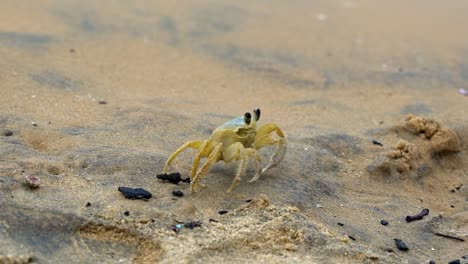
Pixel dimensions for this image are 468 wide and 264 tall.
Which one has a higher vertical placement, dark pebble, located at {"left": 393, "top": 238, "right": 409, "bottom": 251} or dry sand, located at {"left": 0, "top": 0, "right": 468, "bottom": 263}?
dry sand, located at {"left": 0, "top": 0, "right": 468, "bottom": 263}

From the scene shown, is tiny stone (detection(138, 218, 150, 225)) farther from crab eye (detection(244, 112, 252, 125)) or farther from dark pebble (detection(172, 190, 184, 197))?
crab eye (detection(244, 112, 252, 125))

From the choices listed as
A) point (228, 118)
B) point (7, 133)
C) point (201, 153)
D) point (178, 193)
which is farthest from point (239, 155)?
point (7, 133)

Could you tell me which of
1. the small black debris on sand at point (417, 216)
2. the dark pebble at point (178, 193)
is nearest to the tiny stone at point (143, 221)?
the dark pebble at point (178, 193)

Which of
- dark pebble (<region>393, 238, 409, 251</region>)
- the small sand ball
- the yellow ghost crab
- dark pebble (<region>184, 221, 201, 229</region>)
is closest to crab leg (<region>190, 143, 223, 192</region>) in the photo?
the yellow ghost crab

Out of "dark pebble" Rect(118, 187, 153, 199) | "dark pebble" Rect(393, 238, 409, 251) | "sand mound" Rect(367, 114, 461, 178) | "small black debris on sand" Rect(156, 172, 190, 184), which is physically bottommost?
"dark pebble" Rect(393, 238, 409, 251)

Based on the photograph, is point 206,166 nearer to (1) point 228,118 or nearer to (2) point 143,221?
(2) point 143,221

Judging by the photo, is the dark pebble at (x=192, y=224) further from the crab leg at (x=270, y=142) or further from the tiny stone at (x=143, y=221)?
the crab leg at (x=270, y=142)
